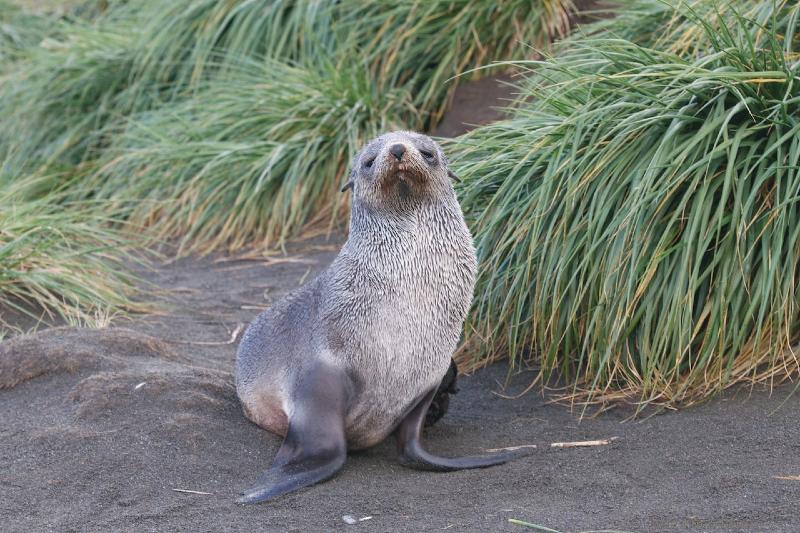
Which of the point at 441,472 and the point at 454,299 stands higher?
the point at 454,299

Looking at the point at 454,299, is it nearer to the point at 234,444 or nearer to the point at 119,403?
the point at 234,444

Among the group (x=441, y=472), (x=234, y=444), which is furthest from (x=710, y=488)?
(x=234, y=444)

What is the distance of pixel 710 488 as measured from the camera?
3654 millimetres

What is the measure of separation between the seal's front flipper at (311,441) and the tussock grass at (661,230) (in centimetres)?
108

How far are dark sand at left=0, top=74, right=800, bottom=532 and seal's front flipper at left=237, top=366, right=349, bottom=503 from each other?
0.06 m

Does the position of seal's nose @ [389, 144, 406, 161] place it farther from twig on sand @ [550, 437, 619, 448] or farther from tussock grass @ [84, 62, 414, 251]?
tussock grass @ [84, 62, 414, 251]

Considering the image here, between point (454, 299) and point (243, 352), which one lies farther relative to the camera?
point (243, 352)

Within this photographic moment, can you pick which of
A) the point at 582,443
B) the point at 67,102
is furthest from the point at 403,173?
the point at 67,102

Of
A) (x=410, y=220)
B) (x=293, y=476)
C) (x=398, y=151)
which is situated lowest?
(x=293, y=476)

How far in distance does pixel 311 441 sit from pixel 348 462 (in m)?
0.29

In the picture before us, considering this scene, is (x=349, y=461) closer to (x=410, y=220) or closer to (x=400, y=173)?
(x=410, y=220)

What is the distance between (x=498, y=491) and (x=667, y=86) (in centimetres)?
191

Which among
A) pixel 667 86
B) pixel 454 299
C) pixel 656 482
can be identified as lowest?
pixel 656 482

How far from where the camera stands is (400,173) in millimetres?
4164
